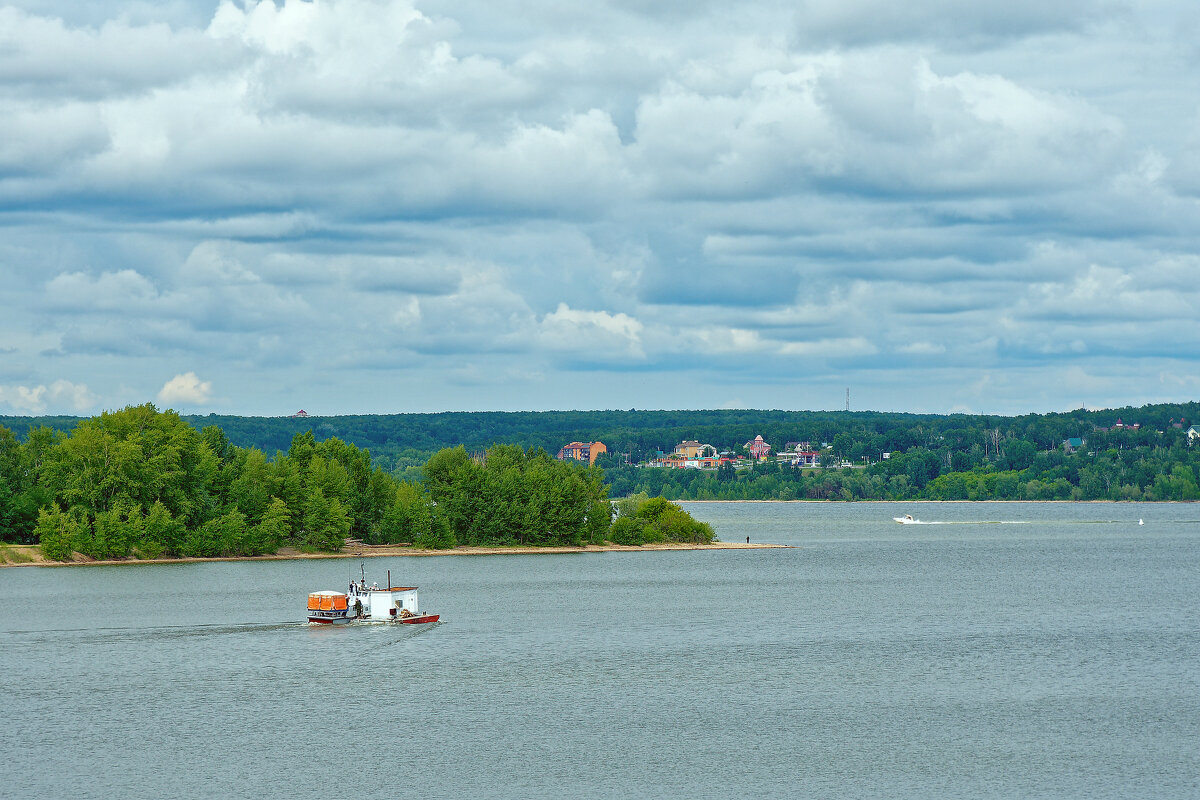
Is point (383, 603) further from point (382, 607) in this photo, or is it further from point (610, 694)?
point (610, 694)

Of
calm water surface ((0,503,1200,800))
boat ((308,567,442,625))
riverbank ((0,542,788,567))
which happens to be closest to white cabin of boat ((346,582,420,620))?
boat ((308,567,442,625))

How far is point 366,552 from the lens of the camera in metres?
148

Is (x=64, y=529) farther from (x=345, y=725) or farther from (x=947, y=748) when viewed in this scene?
(x=947, y=748)

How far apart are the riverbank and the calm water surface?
2359 centimetres

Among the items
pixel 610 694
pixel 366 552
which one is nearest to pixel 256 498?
pixel 366 552

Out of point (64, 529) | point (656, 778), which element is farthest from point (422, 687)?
point (64, 529)

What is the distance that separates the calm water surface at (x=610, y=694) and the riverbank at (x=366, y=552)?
77.4 feet

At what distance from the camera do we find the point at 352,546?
153750 mm

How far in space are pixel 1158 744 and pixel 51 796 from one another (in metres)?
36.7

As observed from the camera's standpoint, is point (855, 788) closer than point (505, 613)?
Yes

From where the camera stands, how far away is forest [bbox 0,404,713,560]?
127062 millimetres

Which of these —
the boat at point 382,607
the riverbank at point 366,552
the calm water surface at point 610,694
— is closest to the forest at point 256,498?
the riverbank at point 366,552

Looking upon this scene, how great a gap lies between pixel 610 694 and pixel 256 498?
303 feet

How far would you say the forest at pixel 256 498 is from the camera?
127062 millimetres
